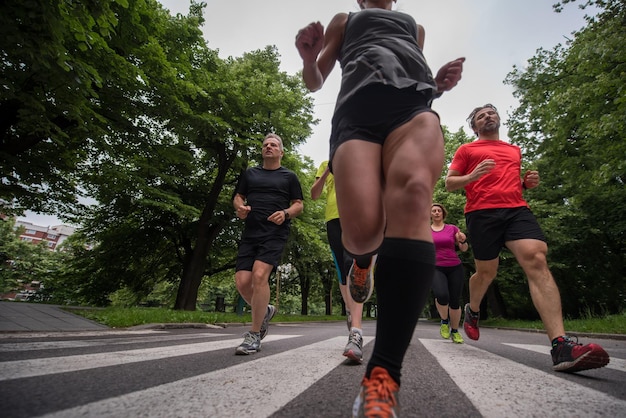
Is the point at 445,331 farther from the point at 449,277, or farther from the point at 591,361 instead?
the point at 591,361

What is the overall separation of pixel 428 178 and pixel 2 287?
4000cm

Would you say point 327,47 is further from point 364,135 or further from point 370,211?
point 370,211

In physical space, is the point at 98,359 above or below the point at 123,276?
below

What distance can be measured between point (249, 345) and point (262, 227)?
1192 millimetres

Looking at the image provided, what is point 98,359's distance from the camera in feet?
7.41

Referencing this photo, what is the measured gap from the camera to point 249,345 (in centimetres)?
304

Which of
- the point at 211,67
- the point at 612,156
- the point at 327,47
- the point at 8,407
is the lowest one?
the point at 8,407

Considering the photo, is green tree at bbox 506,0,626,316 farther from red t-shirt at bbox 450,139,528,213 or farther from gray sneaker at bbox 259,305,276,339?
gray sneaker at bbox 259,305,276,339

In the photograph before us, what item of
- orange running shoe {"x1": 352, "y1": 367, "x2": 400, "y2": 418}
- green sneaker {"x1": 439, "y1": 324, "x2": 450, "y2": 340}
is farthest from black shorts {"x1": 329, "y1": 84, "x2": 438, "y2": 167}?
green sneaker {"x1": 439, "y1": 324, "x2": 450, "y2": 340}

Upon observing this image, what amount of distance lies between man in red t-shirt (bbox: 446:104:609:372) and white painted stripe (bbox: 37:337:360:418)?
1665 millimetres

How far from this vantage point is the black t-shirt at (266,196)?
370 cm

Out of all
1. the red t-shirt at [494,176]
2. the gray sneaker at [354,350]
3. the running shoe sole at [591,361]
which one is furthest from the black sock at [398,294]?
the red t-shirt at [494,176]

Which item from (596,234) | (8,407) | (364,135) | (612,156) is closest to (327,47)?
(364,135)

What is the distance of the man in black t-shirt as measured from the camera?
3.46 meters
